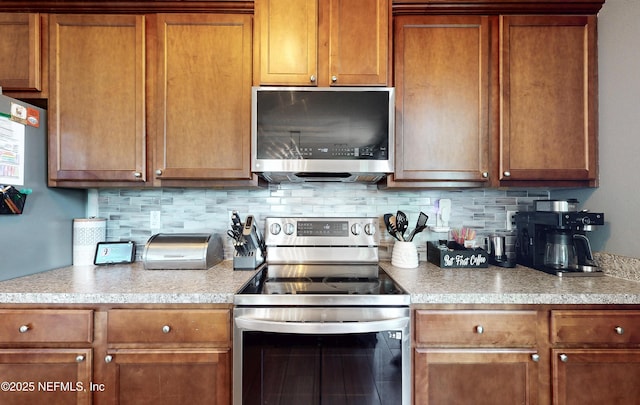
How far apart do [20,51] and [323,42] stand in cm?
153

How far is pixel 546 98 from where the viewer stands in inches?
59.7

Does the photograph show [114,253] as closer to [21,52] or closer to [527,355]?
[21,52]

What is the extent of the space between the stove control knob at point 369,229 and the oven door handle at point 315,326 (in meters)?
0.70

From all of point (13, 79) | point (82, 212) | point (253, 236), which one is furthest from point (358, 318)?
point (13, 79)

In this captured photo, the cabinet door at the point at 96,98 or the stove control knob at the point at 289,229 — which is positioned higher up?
the cabinet door at the point at 96,98

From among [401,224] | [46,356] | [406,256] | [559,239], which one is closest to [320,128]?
[401,224]

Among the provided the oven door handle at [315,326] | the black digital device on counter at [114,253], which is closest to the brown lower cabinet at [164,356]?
the oven door handle at [315,326]

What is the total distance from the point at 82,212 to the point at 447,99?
2202 mm

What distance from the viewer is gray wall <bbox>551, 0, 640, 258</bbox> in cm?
138

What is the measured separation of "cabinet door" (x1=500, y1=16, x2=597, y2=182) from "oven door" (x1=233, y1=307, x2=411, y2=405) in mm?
1080

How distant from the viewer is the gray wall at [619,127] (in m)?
1.38

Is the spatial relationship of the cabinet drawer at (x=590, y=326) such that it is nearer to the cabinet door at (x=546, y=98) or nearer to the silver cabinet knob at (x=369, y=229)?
the cabinet door at (x=546, y=98)

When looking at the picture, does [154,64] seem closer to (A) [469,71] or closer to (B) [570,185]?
(A) [469,71]

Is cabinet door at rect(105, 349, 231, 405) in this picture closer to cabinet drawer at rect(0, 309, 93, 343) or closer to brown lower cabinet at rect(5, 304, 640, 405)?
brown lower cabinet at rect(5, 304, 640, 405)
